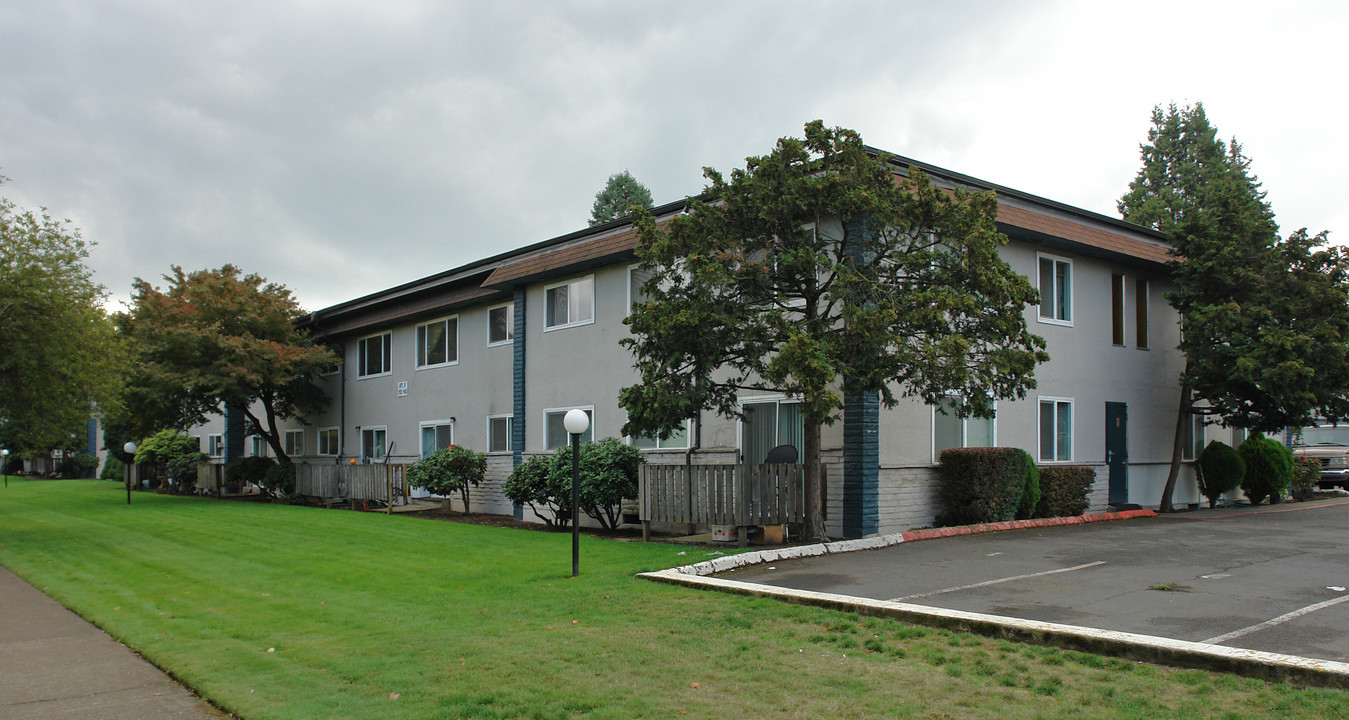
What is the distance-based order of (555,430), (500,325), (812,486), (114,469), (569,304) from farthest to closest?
(114,469) → (500,325) → (555,430) → (569,304) → (812,486)

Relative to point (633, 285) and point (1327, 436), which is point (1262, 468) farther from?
point (633, 285)

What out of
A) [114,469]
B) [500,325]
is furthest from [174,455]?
[500,325]

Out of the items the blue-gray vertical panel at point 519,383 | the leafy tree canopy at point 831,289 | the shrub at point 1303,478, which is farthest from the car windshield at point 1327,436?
the blue-gray vertical panel at point 519,383

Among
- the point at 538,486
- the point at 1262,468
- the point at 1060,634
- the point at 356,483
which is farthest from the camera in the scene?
the point at 356,483

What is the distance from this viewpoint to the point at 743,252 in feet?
42.3

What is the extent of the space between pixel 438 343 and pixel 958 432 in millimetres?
14763

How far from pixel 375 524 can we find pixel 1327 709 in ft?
55.0

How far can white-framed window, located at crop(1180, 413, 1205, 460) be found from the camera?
2055 centimetres

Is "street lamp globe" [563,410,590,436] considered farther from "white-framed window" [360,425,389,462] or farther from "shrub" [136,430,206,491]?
"shrub" [136,430,206,491]

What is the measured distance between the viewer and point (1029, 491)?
1574cm

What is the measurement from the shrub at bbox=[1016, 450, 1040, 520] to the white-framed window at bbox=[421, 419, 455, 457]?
1420cm

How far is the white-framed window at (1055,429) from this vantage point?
57.3 ft

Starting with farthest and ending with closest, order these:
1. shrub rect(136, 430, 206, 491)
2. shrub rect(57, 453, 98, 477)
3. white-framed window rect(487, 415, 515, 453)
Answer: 1. shrub rect(57, 453, 98, 477)
2. shrub rect(136, 430, 206, 491)
3. white-framed window rect(487, 415, 515, 453)

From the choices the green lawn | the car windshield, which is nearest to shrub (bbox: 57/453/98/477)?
the green lawn
